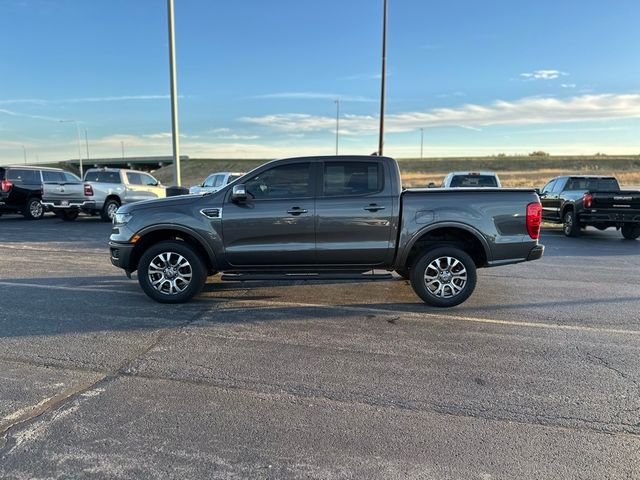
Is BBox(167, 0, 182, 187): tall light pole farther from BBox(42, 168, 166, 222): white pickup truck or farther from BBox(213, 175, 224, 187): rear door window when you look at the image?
BBox(213, 175, 224, 187): rear door window

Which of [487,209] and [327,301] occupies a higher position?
[487,209]

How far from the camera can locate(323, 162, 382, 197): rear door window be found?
6.07 m

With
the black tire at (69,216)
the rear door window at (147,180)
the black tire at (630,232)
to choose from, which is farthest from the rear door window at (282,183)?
the black tire at (69,216)

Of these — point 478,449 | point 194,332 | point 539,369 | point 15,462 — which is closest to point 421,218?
point 539,369

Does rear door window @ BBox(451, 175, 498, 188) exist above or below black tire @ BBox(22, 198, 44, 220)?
above

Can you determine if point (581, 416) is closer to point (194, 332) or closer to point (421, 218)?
point (421, 218)

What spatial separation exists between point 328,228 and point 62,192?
1328 centimetres

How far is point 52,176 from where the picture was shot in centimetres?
1772

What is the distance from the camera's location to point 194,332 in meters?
5.06

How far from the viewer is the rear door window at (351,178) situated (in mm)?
6074

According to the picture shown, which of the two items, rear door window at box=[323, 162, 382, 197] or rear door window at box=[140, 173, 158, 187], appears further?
rear door window at box=[140, 173, 158, 187]

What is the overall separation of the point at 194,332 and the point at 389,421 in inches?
100

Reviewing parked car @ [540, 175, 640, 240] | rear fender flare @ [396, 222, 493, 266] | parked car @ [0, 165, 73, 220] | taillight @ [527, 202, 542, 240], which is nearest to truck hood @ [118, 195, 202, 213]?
rear fender flare @ [396, 222, 493, 266]

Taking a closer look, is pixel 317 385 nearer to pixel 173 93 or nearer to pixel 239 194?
pixel 239 194
